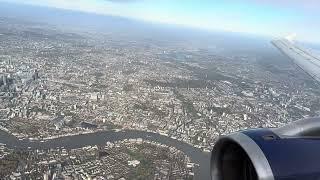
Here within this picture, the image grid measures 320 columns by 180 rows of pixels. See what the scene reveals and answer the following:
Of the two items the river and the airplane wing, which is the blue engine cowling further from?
the airplane wing

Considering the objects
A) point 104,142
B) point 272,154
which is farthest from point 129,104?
point 272,154

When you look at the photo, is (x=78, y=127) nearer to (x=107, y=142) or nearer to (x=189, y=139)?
(x=107, y=142)

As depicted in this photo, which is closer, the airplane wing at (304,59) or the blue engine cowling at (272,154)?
the blue engine cowling at (272,154)

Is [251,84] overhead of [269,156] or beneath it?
beneath

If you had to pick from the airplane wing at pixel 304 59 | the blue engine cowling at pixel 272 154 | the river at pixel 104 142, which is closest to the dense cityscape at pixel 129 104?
the river at pixel 104 142

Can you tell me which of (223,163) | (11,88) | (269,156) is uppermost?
(269,156)

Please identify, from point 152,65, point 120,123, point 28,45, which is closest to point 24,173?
point 120,123

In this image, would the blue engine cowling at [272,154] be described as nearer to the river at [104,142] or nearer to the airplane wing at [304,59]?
the river at [104,142]

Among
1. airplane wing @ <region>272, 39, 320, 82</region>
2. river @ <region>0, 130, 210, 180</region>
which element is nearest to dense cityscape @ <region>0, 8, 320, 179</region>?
river @ <region>0, 130, 210, 180</region>
